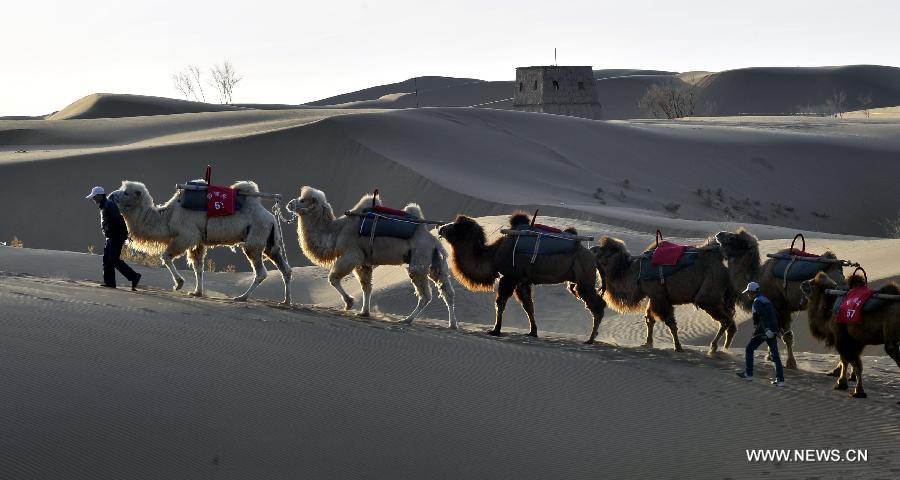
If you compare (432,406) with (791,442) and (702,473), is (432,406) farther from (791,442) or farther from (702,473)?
(791,442)

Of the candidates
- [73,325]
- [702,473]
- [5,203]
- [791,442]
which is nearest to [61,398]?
[73,325]

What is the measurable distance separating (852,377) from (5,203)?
30.1 metres

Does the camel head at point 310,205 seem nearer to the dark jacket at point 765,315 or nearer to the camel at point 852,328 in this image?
the dark jacket at point 765,315

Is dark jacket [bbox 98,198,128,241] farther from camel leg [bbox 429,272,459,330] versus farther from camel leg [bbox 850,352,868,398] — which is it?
camel leg [bbox 850,352,868,398]

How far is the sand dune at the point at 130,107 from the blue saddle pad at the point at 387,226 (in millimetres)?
62905

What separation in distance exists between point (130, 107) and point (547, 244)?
218 feet

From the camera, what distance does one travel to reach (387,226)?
1596 cm

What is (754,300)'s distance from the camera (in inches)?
519

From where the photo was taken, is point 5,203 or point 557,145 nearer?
point 5,203

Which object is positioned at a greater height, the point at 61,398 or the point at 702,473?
the point at 61,398

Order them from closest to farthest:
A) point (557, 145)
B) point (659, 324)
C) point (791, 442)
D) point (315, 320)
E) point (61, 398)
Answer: point (61, 398) → point (791, 442) → point (315, 320) → point (659, 324) → point (557, 145)

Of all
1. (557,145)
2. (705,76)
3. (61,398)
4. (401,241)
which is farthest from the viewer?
(705,76)

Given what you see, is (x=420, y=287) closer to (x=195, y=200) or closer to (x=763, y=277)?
(x=195, y=200)

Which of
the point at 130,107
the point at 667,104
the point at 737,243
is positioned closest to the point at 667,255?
the point at 737,243
